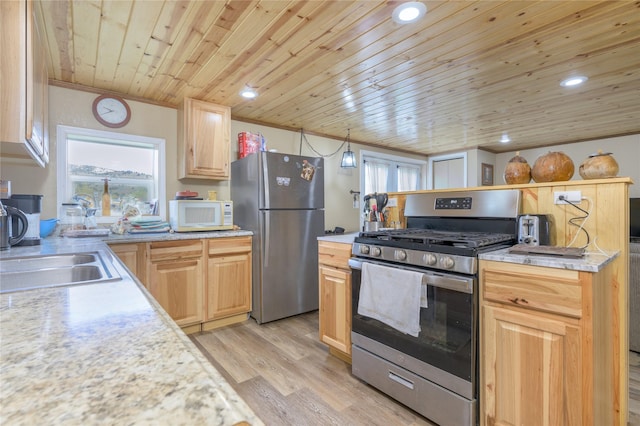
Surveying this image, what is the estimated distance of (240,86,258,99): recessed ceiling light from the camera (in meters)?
2.87

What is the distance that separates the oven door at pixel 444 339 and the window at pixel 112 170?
260cm

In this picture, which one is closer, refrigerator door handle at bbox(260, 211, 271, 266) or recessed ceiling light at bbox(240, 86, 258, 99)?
recessed ceiling light at bbox(240, 86, 258, 99)

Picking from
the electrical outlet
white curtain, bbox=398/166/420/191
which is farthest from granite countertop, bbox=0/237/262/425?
white curtain, bbox=398/166/420/191

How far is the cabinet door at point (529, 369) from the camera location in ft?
4.13

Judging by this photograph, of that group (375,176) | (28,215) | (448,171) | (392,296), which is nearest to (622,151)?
(448,171)

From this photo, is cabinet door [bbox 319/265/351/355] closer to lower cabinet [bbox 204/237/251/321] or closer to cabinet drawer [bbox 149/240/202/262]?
lower cabinet [bbox 204/237/251/321]

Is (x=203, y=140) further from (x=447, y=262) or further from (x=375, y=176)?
(x=375, y=176)

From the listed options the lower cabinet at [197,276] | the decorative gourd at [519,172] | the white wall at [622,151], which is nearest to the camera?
the decorative gourd at [519,172]

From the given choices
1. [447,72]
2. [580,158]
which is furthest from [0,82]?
[580,158]

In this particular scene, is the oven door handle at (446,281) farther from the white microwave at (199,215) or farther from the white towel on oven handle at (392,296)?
the white microwave at (199,215)

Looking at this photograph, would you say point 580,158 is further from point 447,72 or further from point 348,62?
point 348,62

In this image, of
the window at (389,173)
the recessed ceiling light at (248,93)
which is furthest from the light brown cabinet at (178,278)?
the window at (389,173)

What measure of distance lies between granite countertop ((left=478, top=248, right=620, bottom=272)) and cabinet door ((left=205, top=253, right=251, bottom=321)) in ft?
7.43

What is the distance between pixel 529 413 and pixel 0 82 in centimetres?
247
